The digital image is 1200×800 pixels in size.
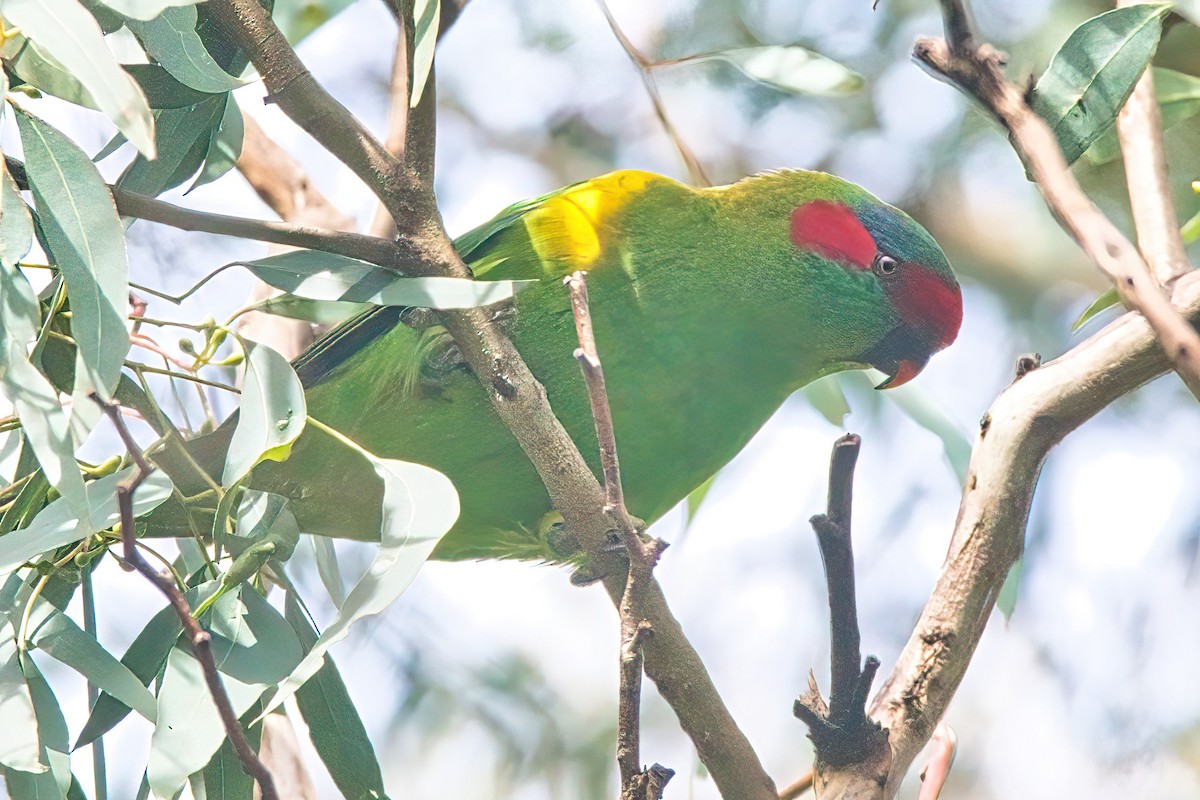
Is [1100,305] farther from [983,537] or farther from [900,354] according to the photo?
[900,354]

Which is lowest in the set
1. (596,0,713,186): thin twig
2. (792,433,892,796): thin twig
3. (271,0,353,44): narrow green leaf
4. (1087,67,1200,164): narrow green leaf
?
(792,433,892,796): thin twig

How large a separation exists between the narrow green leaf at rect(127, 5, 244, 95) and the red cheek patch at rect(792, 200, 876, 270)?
142 centimetres

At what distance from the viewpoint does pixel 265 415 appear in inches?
60.0

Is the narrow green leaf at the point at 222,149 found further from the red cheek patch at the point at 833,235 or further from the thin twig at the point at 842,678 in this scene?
the red cheek patch at the point at 833,235

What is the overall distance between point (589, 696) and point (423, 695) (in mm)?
661

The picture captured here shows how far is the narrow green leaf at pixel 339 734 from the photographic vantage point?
178cm

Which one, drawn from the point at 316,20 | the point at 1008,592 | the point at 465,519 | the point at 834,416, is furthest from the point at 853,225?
the point at 316,20

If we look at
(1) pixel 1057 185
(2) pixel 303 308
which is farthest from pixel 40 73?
(1) pixel 1057 185

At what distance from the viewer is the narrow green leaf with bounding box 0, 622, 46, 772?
144 cm

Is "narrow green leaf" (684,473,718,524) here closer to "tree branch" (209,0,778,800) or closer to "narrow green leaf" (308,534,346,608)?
"narrow green leaf" (308,534,346,608)

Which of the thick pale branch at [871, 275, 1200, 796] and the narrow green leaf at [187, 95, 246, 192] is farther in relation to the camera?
the narrow green leaf at [187, 95, 246, 192]

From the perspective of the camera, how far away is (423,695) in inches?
157

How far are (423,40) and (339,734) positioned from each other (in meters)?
1.06

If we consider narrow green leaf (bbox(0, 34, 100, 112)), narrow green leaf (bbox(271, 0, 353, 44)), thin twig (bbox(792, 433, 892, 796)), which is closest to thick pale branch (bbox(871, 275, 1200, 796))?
thin twig (bbox(792, 433, 892, 796))
